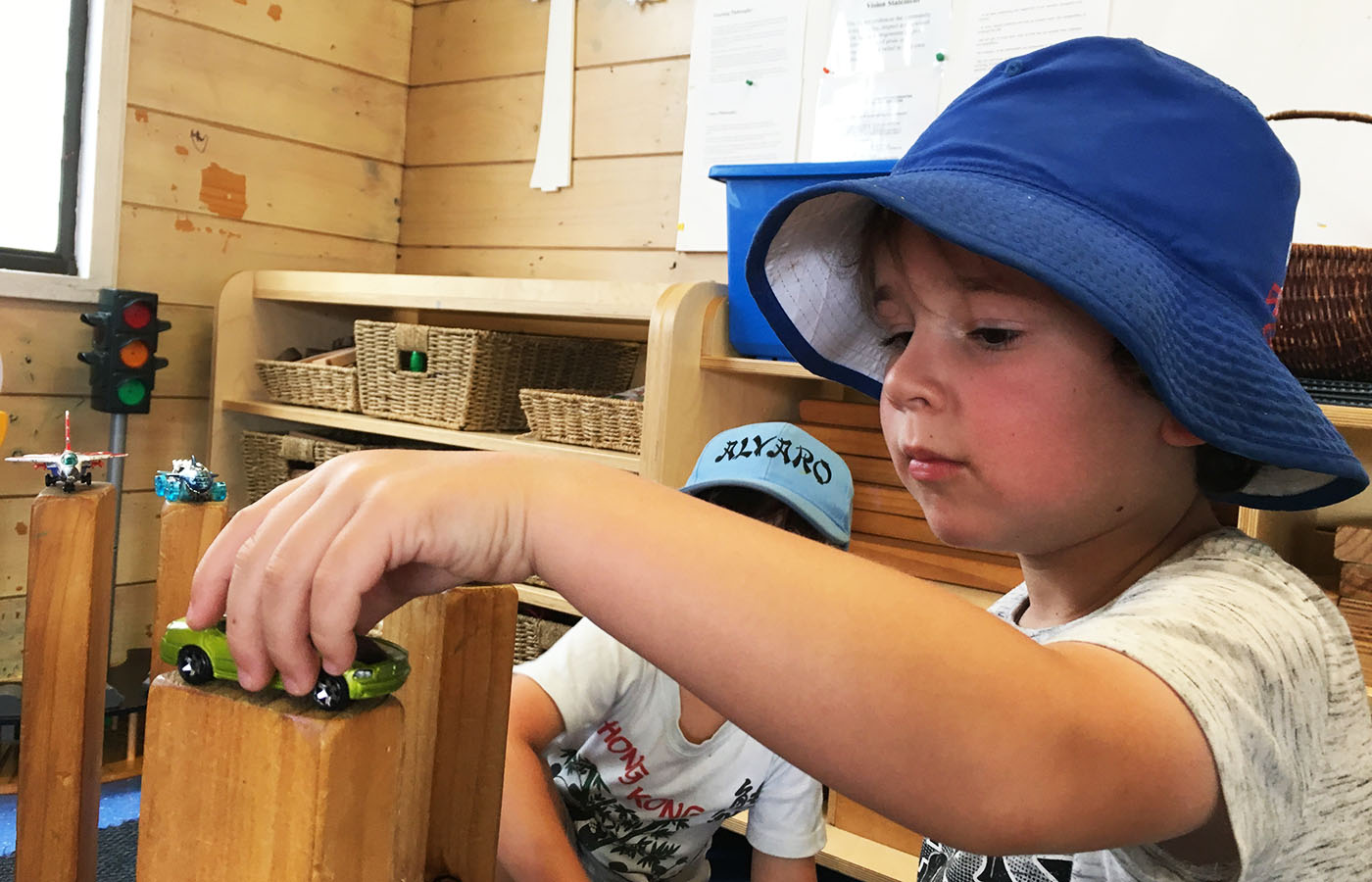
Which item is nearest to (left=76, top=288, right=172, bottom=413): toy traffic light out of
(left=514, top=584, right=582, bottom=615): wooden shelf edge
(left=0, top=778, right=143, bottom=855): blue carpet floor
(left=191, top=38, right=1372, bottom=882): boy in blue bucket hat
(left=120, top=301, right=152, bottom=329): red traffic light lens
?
(left=120, top=301, right=152, bottom=329): red traffic light lens

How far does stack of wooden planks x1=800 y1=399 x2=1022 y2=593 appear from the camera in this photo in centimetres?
171

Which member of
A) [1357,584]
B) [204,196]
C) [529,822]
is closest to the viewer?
[529,822]

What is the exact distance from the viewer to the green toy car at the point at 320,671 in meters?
0.29

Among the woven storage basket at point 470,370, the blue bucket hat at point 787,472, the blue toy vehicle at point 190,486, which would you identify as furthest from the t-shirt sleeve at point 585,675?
the woven storage basket at point 470,370

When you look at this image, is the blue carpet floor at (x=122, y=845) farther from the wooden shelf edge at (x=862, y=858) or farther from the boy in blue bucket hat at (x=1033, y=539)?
the boy in blue bucket hat at (x=1033, y=539)

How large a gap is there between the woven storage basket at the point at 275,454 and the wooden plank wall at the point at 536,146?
649 millimetres

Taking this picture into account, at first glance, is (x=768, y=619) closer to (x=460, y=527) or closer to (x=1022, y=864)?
(x=460, y=527)

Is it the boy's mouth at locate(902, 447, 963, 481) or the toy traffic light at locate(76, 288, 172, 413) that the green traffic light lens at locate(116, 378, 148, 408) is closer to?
the toy traffic light at locate(76, 288, 172, 413)

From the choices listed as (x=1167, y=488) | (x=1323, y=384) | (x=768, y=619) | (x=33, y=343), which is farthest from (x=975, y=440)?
(x=33, y=343)

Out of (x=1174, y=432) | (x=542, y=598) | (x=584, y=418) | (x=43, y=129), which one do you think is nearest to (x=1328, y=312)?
(x=1174, y=432)

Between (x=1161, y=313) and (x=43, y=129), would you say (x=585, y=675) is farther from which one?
(x=43, y=129)

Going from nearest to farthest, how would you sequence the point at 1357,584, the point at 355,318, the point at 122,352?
the point at 1357,584 → the point at 122,352 → the point at 355,318

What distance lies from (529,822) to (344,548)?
808mm

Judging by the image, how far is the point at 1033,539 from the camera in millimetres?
538
